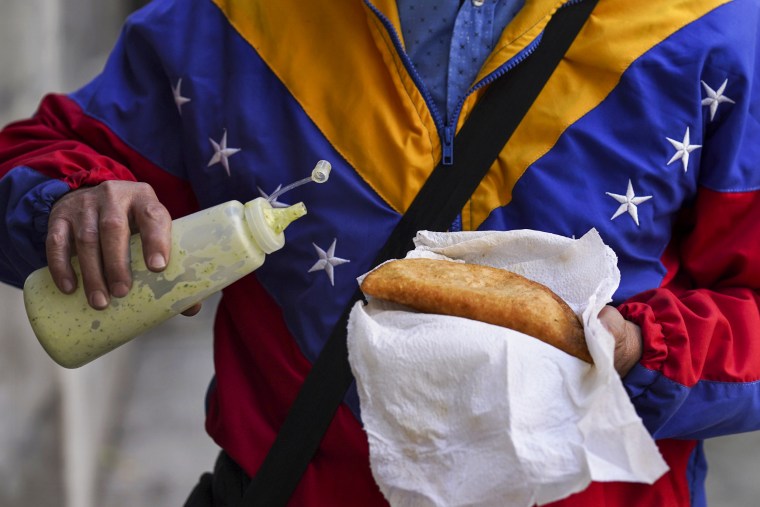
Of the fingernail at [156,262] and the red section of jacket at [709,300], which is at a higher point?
the fingernail at [156,262]

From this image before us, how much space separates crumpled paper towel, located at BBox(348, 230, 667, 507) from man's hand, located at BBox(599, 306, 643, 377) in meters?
0.11

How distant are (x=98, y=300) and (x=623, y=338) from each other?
0.85 m

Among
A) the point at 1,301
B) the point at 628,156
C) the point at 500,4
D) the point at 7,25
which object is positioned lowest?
the point at 1,301

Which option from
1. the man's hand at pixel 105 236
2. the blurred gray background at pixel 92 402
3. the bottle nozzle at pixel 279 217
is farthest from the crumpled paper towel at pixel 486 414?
the blurred gray background at pixel 92 402

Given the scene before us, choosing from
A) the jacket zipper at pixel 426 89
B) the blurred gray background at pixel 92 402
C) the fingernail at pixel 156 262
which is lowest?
the blurred gray background at pixel 92 402

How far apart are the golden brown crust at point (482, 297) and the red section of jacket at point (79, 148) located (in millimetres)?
747

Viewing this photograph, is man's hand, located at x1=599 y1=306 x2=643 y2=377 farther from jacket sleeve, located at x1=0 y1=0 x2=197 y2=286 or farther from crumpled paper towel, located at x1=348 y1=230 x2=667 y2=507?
jacket sleeve, located at x1=0 y1=0 x2=197 y2=286

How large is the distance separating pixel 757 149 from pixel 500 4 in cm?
58

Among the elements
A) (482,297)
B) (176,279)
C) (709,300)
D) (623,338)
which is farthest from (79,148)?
(709,300)

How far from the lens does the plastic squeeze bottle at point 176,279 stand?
151 cm

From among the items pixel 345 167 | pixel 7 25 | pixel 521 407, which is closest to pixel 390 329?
pixel 521 407

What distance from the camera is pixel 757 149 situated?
183 cm

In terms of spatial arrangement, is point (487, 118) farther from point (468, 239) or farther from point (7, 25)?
point (7, 25)

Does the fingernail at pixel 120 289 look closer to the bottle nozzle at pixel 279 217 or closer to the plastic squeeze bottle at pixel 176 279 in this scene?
the plastic squeeze bottle at pixel 176 279
